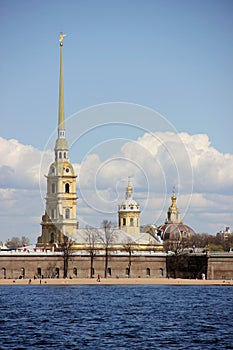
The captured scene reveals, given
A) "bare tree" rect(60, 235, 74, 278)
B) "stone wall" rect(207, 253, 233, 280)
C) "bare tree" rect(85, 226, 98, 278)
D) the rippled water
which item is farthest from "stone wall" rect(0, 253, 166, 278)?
the rippled water

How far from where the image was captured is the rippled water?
62719mm

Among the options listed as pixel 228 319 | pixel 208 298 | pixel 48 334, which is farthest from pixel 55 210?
pixel 48 334

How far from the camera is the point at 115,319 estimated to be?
77.1 meters

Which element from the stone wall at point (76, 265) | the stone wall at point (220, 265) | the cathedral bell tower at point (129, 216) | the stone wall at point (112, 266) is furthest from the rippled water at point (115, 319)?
the cathedral bell tower at point (129, 216)

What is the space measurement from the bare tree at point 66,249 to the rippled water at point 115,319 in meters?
26.2

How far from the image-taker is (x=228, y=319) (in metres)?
78.0

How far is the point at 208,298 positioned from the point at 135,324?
3127 cm

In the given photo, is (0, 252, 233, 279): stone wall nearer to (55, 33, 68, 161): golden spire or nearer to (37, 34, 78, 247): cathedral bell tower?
(37, 34, 78, 247): cathedral bell tower

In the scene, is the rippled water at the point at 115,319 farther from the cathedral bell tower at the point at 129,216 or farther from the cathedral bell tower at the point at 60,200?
the cathedral bell tower at the point at 129,216

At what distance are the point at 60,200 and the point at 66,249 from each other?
1627 centimetres

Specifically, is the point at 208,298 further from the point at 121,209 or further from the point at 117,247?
the point at 121,209

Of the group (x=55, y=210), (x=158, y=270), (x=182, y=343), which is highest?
(x=55, y=210)

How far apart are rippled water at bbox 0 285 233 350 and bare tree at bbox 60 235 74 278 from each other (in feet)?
86.0

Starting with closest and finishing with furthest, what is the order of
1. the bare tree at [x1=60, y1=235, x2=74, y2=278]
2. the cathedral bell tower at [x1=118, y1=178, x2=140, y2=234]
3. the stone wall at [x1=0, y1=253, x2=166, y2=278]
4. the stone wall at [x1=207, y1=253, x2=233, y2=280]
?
the stone wall at [x1=0, y1=253, x2=166, y2=278]
the stone wall at [x1=207, y1=253, x2=233, y2=280]
the bare tree at [x1=60, y1=235, x2=74, y2=278]
the cathedral bell tower at [x1=118, y1=178, x2=140, y2=234]
